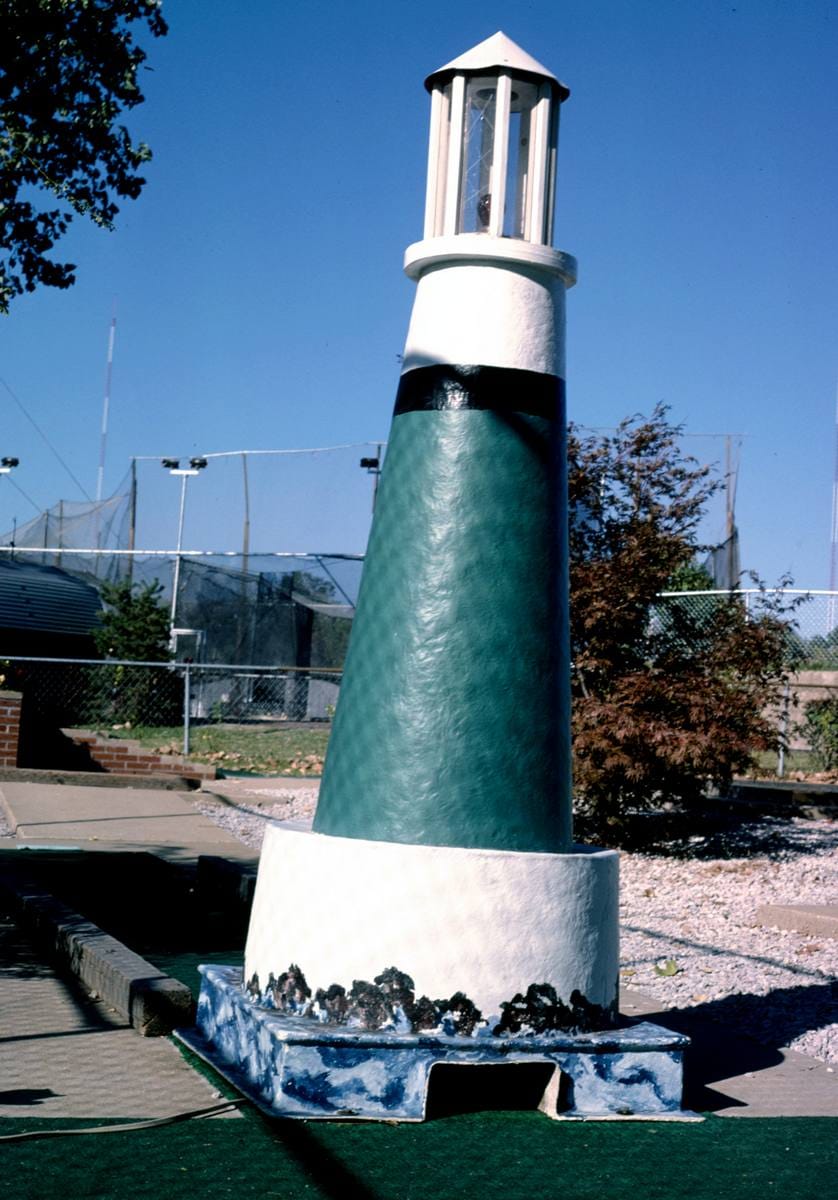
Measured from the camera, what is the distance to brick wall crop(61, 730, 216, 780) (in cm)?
1686

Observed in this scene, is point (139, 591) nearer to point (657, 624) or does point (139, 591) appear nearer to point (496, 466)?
point (657, 624)

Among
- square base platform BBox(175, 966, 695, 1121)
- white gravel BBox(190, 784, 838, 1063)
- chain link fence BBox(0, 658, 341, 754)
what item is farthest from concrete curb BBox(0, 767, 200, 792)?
square base platform BBox(175, 966, 695, 1121)

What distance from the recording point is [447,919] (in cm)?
455

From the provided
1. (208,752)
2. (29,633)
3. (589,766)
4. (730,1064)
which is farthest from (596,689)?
(29,633)

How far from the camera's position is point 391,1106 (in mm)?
4438

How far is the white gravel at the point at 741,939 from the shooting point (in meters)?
6.68

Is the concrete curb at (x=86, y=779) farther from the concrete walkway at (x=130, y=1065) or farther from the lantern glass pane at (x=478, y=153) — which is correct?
the lantern glass pane at (x=478, y=153)

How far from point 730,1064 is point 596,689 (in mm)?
6028

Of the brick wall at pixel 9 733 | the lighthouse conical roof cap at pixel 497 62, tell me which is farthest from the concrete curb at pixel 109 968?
the brick wall at pixel 9 733

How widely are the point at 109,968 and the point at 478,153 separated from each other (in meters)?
3.67

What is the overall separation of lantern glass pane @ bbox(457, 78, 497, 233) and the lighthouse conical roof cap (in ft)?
0.23

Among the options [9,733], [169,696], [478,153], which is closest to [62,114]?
[478,153]

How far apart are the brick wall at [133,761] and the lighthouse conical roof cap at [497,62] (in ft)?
40.9

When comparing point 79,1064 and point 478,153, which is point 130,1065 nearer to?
point 79,1064
